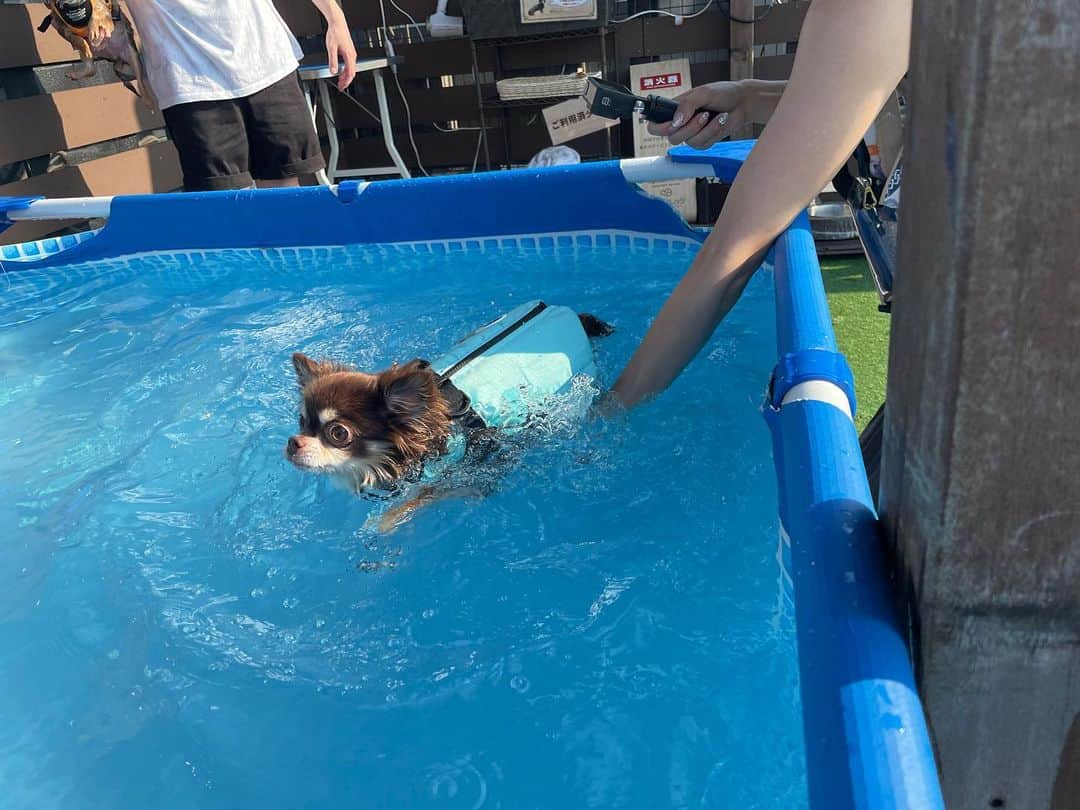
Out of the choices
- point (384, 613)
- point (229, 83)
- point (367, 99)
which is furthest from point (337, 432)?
point (367, 99)

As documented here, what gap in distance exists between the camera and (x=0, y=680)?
219 centimetres

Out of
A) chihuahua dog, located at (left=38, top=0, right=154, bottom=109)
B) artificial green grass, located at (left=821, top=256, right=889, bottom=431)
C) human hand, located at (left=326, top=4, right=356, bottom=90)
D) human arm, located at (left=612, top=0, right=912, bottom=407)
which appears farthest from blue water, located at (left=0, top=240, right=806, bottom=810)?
human hand, located at (left=326, top=4, right=356, bottom=90)

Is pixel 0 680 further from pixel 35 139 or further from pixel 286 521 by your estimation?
pixel 35 139

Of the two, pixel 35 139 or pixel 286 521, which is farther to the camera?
pixel 35 139

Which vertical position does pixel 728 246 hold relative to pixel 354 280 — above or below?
above

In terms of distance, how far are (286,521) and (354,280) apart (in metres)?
2.32

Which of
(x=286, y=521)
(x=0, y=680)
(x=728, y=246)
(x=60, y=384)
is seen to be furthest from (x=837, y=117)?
(x=60, y=384)

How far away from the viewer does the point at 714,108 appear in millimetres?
3113

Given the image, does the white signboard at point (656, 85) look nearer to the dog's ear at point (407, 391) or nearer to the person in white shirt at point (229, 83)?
the person in white shirt at point (229, 83)

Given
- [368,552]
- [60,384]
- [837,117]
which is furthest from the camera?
[60,384]

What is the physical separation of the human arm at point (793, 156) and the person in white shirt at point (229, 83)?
3.27 meters

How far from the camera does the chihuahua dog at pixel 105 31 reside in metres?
4.59

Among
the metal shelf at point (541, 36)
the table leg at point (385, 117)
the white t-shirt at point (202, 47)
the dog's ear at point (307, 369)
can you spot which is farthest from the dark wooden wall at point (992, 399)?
the table leg at point (385, 117)

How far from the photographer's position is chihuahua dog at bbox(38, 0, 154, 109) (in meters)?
4.59
